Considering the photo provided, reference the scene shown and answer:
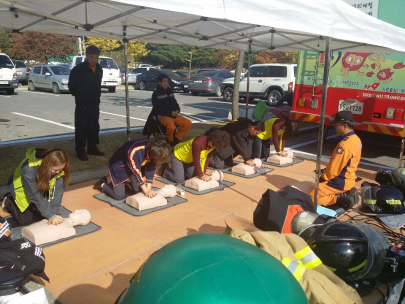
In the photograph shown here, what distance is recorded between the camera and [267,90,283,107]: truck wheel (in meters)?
17.8

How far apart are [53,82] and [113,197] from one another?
16801mm

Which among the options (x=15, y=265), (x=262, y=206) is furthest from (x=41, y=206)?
(x=262, y=206)

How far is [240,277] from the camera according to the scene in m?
1.54

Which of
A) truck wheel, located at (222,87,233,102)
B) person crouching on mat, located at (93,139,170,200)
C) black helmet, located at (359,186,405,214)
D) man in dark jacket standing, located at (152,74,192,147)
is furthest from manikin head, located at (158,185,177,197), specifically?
truck wheel, located at (222,87,233,102)

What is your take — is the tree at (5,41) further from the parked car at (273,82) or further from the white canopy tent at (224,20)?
the white canopy tent at (224,20)

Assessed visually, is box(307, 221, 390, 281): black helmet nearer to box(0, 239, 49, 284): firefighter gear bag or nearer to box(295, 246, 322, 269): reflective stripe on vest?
box(295, 246, 322, 269): reflective stripe on vest

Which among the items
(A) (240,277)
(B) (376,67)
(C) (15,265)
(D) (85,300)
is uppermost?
(B) (376,67)

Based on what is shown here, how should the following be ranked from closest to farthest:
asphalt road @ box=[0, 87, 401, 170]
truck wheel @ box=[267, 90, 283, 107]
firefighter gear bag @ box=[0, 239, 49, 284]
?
1. firefighter gear bag @ box=[0, 239, 49, 284]
2. asphalt road @ box=[0, 87, 401, 170]
3. truck wheel @ box=[267, 90, 283, 107]

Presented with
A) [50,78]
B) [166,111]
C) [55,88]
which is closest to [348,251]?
[166,111]

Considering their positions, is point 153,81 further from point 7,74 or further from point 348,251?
point 348,251

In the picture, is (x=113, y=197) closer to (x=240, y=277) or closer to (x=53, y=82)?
(x=240, y=277)

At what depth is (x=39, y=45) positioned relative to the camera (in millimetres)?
28672

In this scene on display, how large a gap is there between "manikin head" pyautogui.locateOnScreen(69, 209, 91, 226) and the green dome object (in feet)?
8.47

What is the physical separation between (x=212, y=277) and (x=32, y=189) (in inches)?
111
